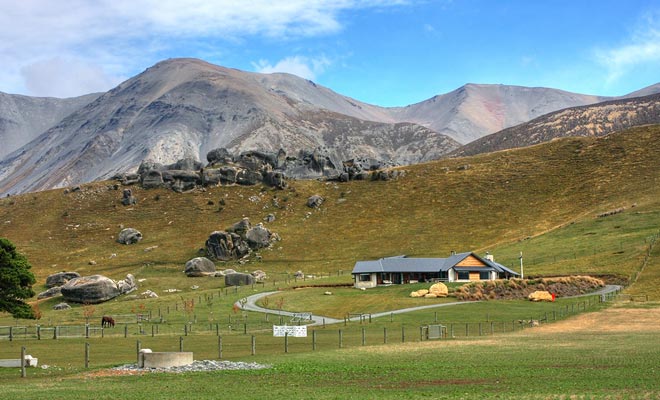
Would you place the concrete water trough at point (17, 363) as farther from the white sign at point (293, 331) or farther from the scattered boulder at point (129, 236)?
the scattered boulder at point (129, 236)

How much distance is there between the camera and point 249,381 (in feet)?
105

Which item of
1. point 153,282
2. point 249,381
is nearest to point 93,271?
point 153,282

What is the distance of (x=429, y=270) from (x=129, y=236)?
271 feet

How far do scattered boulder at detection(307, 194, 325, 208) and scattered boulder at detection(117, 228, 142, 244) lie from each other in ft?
148

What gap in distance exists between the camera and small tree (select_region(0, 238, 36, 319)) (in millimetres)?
46344

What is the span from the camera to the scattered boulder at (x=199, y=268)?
13312 centimetres

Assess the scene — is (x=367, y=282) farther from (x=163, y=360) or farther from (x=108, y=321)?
(x=163, y=360)

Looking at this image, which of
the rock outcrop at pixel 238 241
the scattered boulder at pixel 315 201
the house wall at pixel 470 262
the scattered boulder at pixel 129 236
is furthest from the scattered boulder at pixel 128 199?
the house wall at pixel 470 262

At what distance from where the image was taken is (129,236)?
545ft

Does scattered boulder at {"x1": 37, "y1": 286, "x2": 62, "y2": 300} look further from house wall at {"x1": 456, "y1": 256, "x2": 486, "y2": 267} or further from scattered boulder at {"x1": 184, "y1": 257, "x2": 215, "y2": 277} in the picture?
house wall at {"x1": 456, "y1": 256, "x2": 486, "y2": 267}

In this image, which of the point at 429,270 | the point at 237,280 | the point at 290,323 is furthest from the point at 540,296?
the point at 237,280

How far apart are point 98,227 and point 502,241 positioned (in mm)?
100441

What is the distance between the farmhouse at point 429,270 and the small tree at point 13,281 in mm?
68560

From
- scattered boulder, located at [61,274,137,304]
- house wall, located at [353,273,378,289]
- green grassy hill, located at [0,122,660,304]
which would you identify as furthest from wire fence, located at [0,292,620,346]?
green grassy hill, located at [0,122,660,304]
